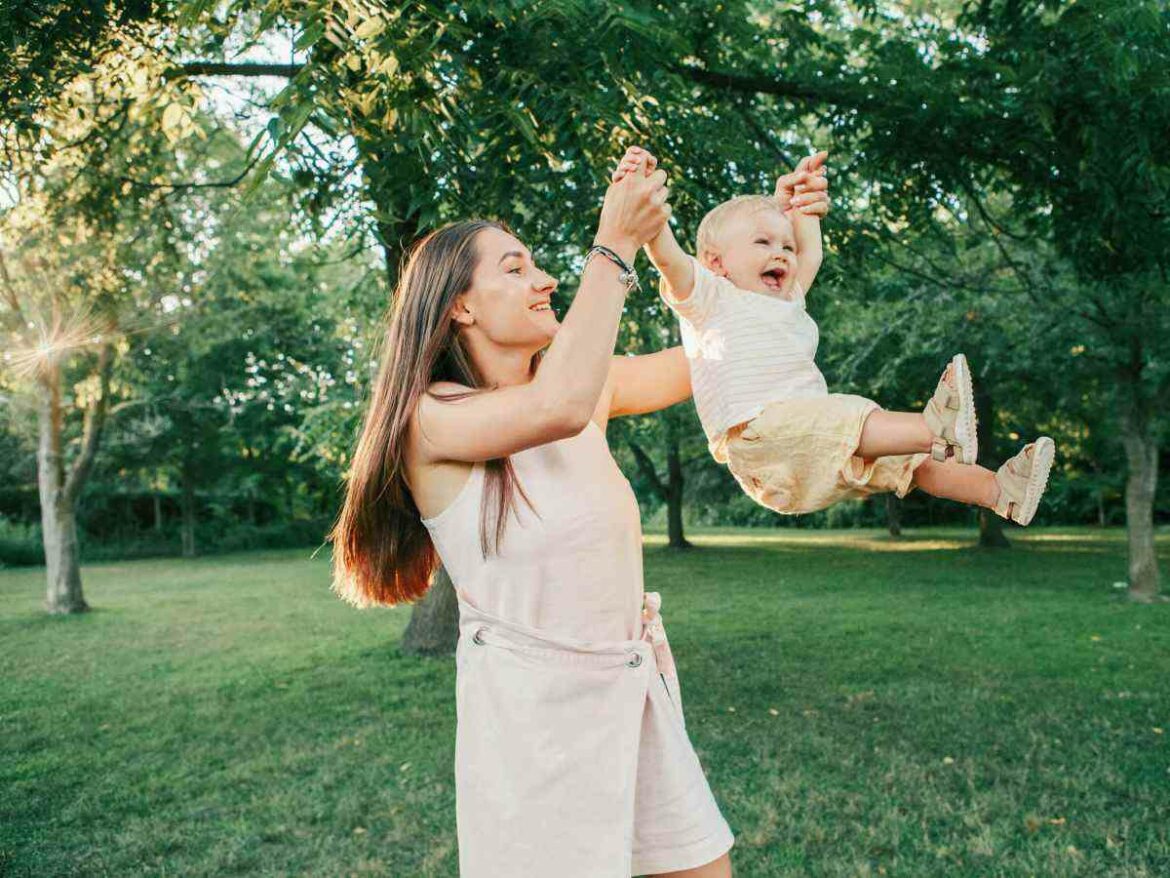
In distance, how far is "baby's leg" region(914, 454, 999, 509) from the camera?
238cm

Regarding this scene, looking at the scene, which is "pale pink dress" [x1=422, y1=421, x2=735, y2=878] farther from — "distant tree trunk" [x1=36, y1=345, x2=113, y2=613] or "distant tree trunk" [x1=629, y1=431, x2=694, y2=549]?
"distant tree trunk" [x1=629, y1=431, x2=694, y2=549]

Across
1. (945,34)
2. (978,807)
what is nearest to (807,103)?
(945,34)

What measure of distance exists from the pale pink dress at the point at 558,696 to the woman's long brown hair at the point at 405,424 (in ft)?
0.29

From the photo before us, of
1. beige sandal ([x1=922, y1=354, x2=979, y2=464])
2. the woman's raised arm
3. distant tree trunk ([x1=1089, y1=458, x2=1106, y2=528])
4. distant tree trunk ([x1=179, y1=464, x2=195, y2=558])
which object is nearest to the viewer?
the woman's raised arm

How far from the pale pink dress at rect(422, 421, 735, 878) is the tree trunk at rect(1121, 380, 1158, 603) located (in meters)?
13.3

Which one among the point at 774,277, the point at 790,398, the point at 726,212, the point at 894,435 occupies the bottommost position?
the point at 894,435

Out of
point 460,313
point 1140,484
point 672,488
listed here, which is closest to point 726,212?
point 460,313

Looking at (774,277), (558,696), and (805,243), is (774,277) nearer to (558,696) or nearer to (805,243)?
(805,243)

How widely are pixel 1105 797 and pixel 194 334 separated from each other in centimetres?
1557

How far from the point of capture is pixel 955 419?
2.28 meters

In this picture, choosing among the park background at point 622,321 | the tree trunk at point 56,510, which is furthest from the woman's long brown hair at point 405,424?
the tree trunk at point 56,510

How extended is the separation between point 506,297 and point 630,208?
0.38 metres

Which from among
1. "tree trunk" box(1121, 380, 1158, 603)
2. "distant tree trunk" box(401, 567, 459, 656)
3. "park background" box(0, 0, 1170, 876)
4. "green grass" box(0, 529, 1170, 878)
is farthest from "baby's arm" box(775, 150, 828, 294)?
"tree trunk" box(1121, 380, 1158, 603)

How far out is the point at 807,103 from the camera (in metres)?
7.11
